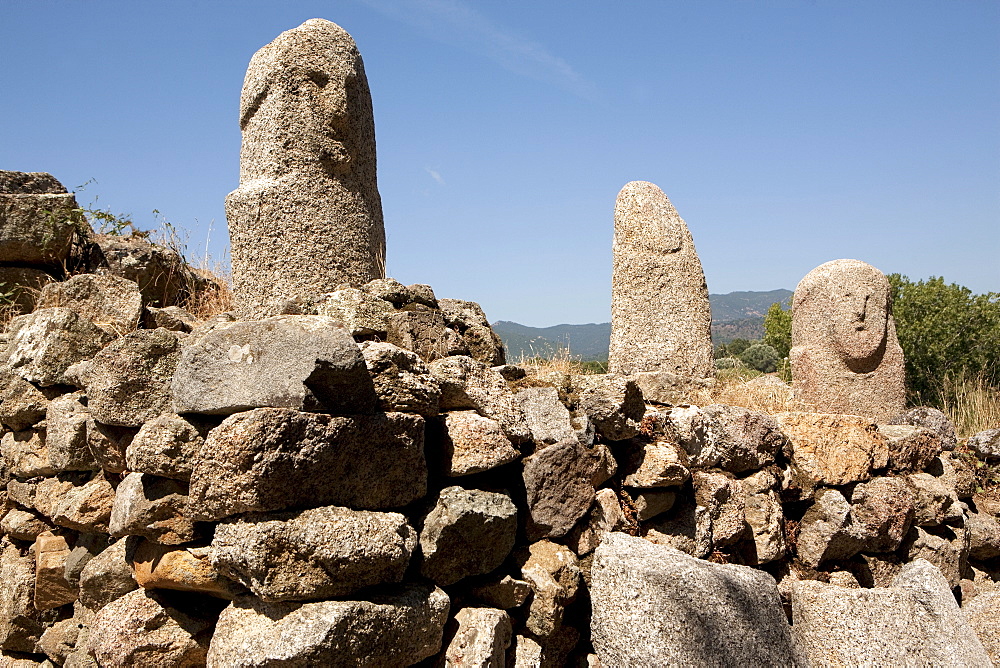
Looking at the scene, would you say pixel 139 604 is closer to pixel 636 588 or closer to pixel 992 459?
pixel 636 588

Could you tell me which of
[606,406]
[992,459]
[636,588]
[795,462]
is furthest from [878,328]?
[636,588]

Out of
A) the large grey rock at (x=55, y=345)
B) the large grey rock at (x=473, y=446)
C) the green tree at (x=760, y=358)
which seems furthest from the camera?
the green tree at (x=760, y=358)

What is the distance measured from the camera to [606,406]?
3570mm

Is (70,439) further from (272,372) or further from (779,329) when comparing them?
(779,329)

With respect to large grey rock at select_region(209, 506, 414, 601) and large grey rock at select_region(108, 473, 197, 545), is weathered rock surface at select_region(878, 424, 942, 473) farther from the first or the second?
large grey rock at select_region(108, 473, 197, 545)

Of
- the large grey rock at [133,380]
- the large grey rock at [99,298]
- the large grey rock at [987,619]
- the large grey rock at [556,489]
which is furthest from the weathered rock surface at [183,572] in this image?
the large grey rock at [987,619]

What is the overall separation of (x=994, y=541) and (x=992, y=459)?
2.57 ft

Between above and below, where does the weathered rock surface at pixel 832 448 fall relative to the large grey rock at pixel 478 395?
below

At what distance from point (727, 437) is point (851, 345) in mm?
2838

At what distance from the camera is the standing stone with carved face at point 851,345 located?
623 cm

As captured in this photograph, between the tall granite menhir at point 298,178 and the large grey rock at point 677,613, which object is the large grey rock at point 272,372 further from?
the tall granite menhir at point 298,178

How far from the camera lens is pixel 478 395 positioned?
3.38 meters

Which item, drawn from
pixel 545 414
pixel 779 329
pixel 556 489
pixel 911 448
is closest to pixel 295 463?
pixel 556 489

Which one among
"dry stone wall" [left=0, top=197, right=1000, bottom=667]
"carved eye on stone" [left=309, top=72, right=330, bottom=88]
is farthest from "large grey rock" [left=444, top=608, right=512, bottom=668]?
"carved eye on stone" [left=309, top=72, right=330, bottom=88]
